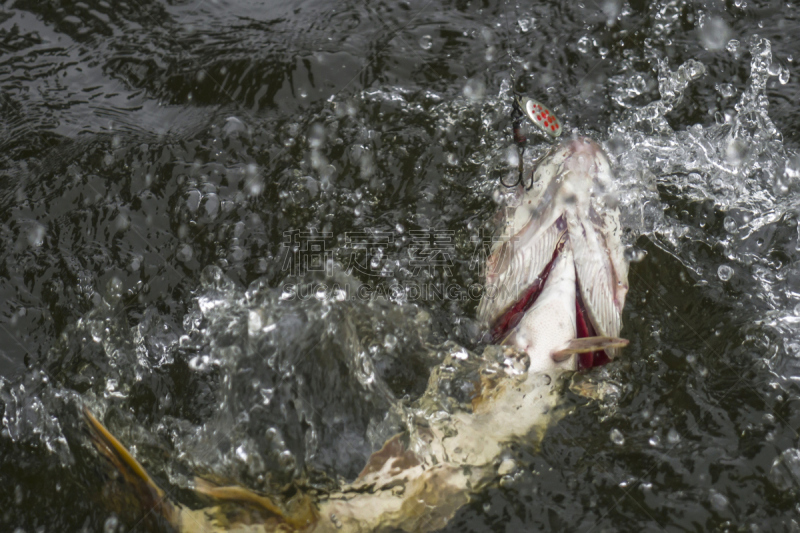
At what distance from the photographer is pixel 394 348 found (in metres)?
2.55

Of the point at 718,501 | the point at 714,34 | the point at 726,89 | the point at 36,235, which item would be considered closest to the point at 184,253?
the point at 36,235

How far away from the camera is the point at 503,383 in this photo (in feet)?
7.53

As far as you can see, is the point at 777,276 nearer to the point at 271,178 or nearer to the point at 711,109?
the point at 711,109

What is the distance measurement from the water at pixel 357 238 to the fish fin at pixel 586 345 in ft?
0.81

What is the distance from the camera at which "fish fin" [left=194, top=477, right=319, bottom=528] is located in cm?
201

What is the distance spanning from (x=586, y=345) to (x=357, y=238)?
42.4 inches

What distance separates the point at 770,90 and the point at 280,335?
262 cm

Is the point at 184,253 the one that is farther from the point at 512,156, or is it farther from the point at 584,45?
the point at 584,45

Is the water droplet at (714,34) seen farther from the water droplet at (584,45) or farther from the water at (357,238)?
the water droplet at (584,45)

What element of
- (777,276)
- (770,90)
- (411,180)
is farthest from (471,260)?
(770,90)

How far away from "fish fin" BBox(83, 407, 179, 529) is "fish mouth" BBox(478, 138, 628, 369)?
119 centimetres

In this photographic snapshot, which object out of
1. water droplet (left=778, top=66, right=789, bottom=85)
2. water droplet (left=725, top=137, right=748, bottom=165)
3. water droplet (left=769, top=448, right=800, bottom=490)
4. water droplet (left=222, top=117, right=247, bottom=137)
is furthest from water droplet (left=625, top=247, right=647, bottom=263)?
water droplet (left=222, top=117, right=247, bottom=137)

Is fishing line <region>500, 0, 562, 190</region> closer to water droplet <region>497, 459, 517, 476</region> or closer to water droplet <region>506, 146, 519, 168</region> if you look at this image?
water droplet <region>506, 146, 519, 168</region>

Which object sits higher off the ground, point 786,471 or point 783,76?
point 783,76
